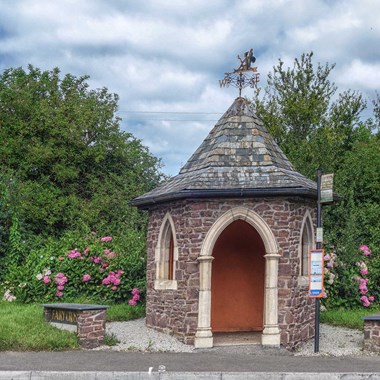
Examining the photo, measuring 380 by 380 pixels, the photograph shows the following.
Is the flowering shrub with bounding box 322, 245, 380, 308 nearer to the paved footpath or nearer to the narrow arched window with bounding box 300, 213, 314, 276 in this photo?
the narrow arched window with bounding box 300, 213, 314, 276

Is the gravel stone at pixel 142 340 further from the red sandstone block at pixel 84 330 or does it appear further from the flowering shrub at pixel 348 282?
the flowering shrub at pixel 348 282

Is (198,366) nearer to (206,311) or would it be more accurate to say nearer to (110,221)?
(206,311)

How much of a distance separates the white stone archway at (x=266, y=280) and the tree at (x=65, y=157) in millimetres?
9183

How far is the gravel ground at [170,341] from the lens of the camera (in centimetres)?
→ 1101

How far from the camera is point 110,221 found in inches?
868

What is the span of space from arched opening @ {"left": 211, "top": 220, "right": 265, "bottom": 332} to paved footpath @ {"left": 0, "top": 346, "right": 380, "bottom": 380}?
110 inches

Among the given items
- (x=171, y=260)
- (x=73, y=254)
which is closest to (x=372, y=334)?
(x=171, y=260)

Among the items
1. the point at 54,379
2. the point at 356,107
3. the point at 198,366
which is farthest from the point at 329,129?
the point at 54,379

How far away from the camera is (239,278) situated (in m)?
14.2

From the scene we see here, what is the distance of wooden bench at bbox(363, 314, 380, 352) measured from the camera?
10.9 metres

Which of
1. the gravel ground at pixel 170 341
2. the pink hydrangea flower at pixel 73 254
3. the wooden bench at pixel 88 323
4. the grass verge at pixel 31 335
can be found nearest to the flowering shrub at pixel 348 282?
the gravel ground at pixel 170 341

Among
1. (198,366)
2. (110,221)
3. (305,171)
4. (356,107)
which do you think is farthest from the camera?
(356,107)

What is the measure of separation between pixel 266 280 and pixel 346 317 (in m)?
4.09

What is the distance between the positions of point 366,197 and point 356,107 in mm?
7702
